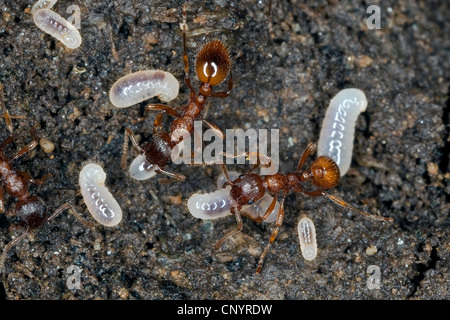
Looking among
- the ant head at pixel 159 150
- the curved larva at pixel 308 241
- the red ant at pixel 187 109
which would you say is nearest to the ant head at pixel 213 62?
the red ant at pixel 187 109

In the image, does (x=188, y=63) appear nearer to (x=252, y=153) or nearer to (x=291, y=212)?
(x=252, y=153)

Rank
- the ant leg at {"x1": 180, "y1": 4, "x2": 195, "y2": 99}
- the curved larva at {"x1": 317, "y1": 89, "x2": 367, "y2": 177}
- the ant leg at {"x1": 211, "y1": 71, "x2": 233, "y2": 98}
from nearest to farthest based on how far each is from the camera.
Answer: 1. the ant leg at {"x1": 180, "y1": 4, "x2": 195, "y2": 99}
2. the ant leg at {"x1": 211, "y1": 71, "x2": 233, "y2": 98}
3. the curved larva at {"x1": 317, "y1": 89, "x2": 367, "y2": 177}

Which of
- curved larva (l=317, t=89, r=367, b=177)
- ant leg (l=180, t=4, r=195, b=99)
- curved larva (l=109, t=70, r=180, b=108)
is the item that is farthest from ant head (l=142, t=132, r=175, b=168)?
curved larva (l=317, t=89, r=367, b=177)

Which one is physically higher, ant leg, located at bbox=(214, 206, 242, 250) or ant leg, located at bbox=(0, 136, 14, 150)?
ant leg, located at bbox=(0, 136, 14, 150)

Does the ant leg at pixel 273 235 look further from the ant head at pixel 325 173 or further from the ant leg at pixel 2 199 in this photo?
the ant leg at pixel 2 199

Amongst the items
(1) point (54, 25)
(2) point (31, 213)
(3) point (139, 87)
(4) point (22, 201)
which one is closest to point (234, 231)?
(3) point (139, 87)

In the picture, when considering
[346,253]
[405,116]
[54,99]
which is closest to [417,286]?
[346,253]

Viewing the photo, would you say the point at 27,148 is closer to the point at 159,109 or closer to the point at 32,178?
the point at 32,178

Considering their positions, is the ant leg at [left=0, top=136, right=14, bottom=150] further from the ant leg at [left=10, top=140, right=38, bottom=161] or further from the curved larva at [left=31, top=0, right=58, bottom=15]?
Answer: the curved larva at [left=31, top=0, right=58, bottom=15]
